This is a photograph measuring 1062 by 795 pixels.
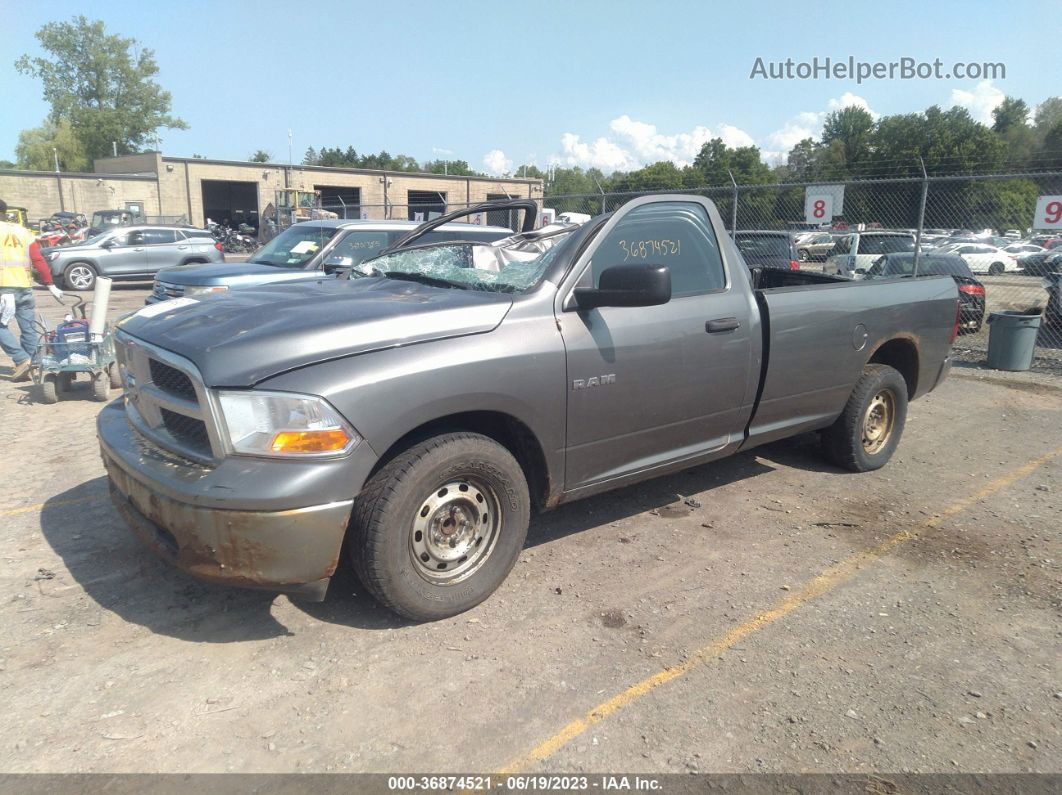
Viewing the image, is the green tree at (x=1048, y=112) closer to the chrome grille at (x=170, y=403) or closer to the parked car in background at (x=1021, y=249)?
the parked car in background at (x=1021, y=249)

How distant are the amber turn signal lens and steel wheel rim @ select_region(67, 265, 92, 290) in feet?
63.1

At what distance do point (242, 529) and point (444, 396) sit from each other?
0.93m

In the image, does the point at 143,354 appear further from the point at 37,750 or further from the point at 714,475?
the point at 714,475

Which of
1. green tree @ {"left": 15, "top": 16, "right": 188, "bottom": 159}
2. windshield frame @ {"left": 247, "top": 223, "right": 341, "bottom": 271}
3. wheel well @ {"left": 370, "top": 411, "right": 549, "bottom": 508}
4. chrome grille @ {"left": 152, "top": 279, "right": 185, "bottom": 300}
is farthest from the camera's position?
green tree @ {"left": 15, "top": 16, "right": 188, "bottom": 159}

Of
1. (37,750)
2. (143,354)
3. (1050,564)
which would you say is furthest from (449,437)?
(1050,564)

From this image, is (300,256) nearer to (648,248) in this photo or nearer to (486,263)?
(486,263)

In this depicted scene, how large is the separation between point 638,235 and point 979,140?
6073 centimetres

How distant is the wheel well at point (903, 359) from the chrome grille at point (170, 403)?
15.0ft

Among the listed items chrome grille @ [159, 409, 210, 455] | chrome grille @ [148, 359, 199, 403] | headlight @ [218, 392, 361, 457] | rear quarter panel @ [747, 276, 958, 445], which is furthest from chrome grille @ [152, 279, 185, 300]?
rear quarter panel @ [747, 276, 958, 445]

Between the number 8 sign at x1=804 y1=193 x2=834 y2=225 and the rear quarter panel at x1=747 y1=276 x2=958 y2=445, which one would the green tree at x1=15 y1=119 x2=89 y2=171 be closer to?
the number 8 sign at x1=804 y1=193 x2=834 y2=225

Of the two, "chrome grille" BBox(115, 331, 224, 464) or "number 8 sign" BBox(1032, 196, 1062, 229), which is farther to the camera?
"number 8 sign" BBox(1032, 196, 1062, 229)

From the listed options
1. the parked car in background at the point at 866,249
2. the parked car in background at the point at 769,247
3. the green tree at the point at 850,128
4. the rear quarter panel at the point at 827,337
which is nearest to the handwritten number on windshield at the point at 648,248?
the rear quarter panel at the point at 827,337

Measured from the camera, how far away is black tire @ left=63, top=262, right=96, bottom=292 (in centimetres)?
1850

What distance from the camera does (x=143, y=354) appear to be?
3289mm
